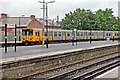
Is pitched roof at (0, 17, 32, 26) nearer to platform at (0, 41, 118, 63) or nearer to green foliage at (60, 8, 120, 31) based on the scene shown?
green foliage at (60, 8, 120, 31)

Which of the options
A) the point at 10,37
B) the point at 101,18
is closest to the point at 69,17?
the point at 101,18

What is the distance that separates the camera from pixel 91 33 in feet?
218

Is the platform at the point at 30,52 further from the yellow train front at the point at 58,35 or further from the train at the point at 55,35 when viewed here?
the yellow train front at the point at 58,35

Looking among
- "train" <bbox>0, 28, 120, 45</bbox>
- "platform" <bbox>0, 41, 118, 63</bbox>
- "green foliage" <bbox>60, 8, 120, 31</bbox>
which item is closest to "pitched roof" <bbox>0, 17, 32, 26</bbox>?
"green foliage" <bbox>60, 8, 120, 31</bbox>

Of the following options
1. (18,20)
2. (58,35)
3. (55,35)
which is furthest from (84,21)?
(55,35)

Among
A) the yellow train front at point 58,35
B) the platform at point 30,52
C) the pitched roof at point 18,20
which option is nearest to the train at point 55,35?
the yellow train front at point 58,35

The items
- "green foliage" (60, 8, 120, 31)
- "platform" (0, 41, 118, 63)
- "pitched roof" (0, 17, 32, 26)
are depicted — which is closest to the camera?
"platform" (0, 41, 118, 63)

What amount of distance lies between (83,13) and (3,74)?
226 feet

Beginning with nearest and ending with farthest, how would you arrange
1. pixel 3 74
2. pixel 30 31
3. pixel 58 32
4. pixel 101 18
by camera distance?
pixel 3 74, pixel 30 31, pixel 58 32, pixel 101 18

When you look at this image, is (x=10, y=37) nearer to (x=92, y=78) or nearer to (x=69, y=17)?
(x=69, y=17)

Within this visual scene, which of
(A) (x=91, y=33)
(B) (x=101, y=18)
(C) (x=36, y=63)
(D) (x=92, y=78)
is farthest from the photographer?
(B) (x=101, y=18)

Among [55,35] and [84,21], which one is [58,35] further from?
[84,21]

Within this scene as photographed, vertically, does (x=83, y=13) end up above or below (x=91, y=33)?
above

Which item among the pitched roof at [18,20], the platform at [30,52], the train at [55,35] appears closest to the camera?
the platform at [30,52]
